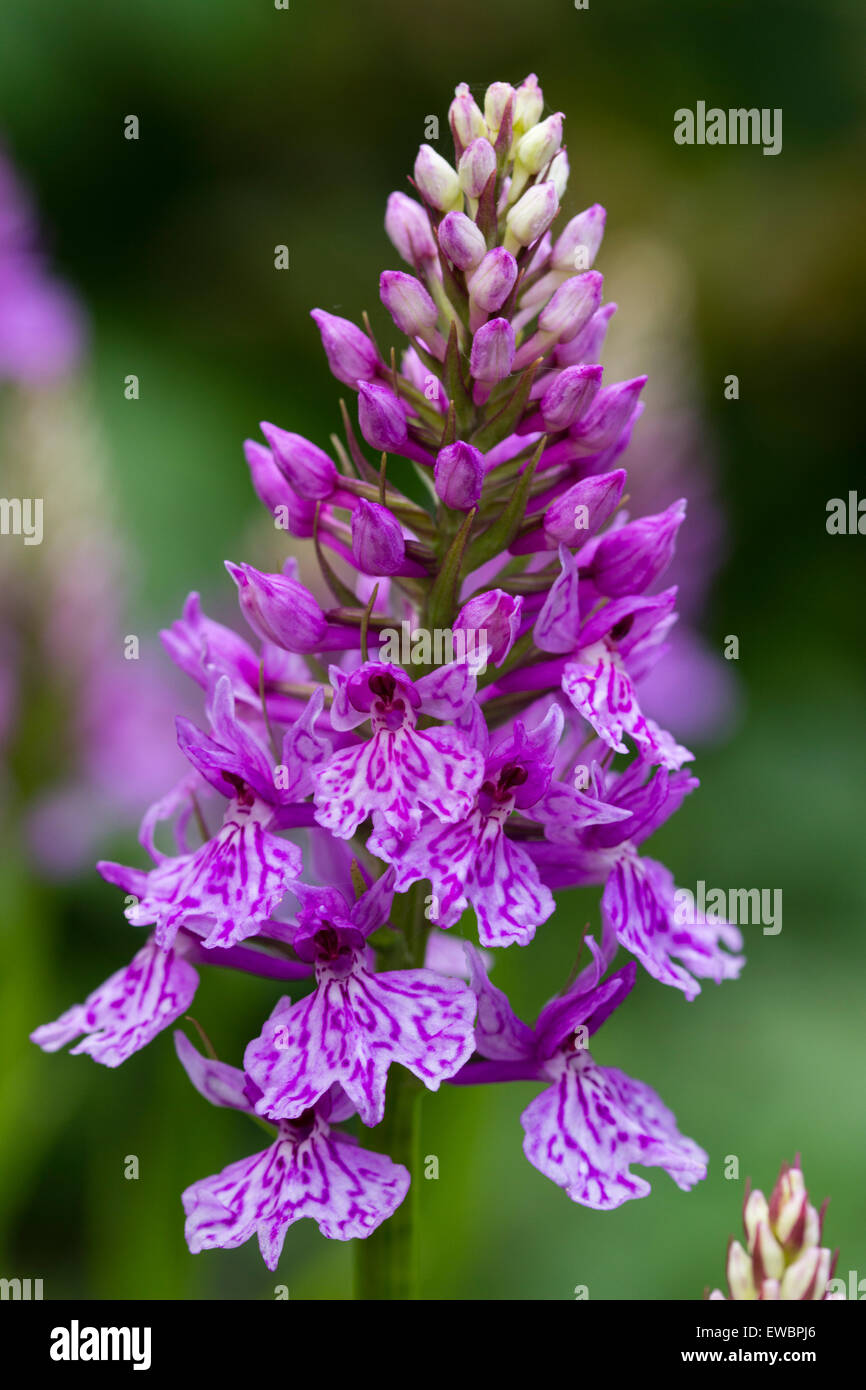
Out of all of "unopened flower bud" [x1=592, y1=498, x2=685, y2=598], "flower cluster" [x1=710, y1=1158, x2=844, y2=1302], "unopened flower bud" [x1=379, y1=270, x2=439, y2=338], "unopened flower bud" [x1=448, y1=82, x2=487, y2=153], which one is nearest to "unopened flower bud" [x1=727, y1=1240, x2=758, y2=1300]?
"flower cluster" [x1=710, y1=1158, x2=844, y2=1302]

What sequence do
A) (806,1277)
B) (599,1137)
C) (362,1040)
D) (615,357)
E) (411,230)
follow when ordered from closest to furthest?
1. (806,1277)
2. (362,1040)
3. (599,1137)
4. (411,230)
5. (615,357)

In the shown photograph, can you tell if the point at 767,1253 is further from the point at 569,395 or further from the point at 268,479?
the point at 268,479

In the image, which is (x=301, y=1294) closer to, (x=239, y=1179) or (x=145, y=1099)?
(x=145, y=1099)

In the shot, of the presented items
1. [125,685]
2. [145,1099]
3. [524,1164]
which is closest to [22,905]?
[145,1099]

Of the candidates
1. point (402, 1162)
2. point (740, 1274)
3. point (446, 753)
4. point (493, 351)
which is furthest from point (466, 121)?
point (740, 1274)

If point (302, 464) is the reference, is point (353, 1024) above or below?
below
